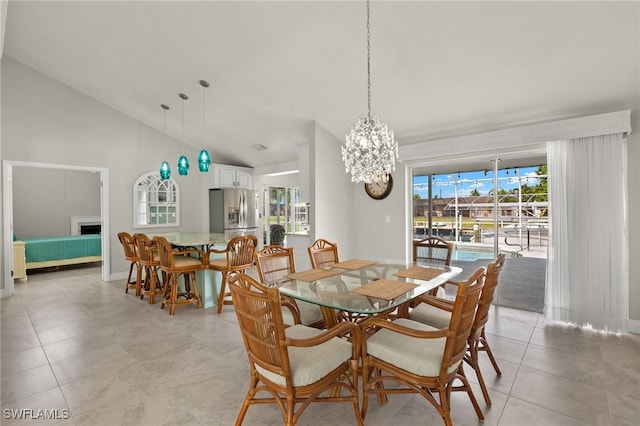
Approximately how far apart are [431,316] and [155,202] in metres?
5.74

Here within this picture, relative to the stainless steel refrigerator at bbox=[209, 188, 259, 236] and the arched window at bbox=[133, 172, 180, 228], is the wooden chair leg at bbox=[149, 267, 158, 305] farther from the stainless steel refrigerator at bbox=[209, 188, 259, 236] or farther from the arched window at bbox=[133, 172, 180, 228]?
the stainless steel refrigerator at bbox=[209, 188, 259, 236]

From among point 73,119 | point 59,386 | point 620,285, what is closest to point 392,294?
point 59,386

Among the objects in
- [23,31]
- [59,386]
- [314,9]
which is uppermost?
[23,31]

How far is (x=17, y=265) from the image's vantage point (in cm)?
545

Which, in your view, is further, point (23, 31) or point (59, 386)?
point (23, 31)

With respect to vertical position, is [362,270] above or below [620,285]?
above

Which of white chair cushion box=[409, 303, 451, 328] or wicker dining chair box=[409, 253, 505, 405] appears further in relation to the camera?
white chair cushion box=[409, 303, 451, 328]

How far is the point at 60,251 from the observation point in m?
6.30

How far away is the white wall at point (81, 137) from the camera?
4.75m

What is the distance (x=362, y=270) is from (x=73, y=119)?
5634 mm

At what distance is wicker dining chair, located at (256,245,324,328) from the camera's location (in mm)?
2431

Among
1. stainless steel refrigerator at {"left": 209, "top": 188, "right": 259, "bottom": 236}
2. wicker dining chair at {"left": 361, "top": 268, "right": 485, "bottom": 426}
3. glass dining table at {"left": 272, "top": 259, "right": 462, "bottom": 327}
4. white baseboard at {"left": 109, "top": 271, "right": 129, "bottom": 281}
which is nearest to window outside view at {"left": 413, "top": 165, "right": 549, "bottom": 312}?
glass dining table at {"left": 272, "top": 259, "right": 462, "bottom": 327}

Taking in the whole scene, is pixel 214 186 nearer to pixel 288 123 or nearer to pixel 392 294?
pixel 288 123

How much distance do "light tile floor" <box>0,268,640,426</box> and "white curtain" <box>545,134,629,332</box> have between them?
0.26 metres
